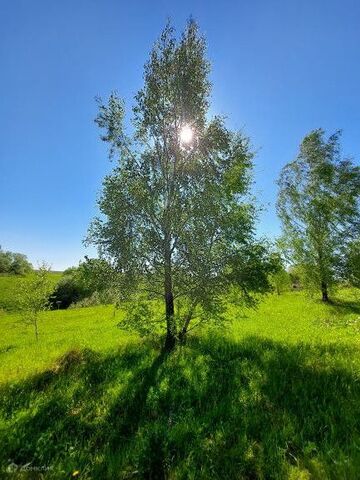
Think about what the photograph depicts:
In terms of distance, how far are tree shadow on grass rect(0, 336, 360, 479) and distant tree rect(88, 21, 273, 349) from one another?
9.22 ft

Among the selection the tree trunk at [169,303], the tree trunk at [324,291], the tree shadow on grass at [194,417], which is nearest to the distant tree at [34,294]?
the tree shadow on grass at [194,417]

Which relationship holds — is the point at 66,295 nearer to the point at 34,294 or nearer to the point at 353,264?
the point at 34,294

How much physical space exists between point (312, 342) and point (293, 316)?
10.3 meters

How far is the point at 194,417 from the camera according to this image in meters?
8.38

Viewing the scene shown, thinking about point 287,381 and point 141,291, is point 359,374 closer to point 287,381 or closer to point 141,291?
point 287,381

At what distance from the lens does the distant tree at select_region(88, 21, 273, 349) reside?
44.8 feet

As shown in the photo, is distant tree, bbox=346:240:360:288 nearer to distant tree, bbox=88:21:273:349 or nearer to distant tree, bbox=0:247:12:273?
distant tree, bbox=88:21:273:349

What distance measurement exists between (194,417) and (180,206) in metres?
8.39

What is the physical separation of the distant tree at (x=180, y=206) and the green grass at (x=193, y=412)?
97.2 inches

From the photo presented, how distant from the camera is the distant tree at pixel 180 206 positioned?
1366 cm

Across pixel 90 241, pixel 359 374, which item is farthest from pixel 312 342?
pixel 90 241

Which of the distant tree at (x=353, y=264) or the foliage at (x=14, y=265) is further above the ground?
the foliage at (x=14, y=265)

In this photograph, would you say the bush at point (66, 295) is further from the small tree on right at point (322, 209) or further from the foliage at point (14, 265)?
the foliage at point (14, 265)

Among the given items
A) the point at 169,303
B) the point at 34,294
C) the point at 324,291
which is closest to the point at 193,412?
the point at 169,303
